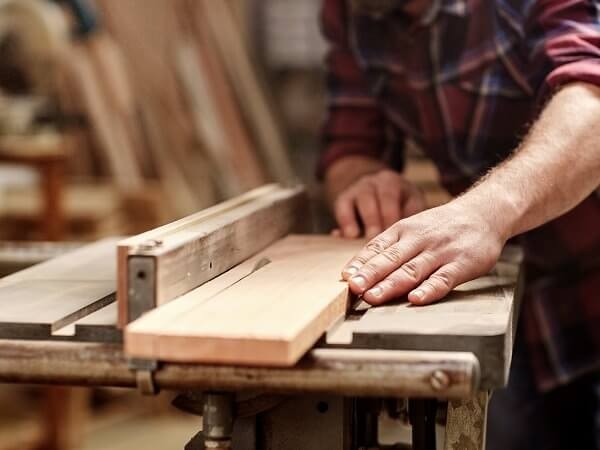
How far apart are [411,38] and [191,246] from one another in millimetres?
973

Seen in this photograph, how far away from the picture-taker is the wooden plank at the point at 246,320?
3.33 feet

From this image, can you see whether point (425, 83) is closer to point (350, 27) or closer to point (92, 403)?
point (350, 27)

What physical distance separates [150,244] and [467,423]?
0.43 meters

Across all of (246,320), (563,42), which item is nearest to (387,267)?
(246,320)

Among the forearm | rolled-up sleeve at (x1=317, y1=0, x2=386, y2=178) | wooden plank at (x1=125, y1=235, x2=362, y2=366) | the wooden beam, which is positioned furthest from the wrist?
rolled-up sleeve at (x1=317, y1=0, x2=386, y2=178)

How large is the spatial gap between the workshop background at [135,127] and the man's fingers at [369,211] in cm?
146

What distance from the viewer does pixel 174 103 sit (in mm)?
4910

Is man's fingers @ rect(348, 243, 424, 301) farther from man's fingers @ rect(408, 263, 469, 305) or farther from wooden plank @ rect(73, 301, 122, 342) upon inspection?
wooden plank @ rect(73, 301, 122, 342)

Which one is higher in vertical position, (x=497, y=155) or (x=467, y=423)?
(x=497, y=155)

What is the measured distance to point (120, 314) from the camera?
3.73 ft

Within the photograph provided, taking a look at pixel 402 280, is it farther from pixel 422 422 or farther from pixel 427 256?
pixel 422 422

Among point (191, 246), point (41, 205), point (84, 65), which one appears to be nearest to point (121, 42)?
point (84, 65)

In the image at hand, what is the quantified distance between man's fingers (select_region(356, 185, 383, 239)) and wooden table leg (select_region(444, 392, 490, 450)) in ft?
1.85

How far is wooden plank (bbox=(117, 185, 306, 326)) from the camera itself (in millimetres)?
1135
